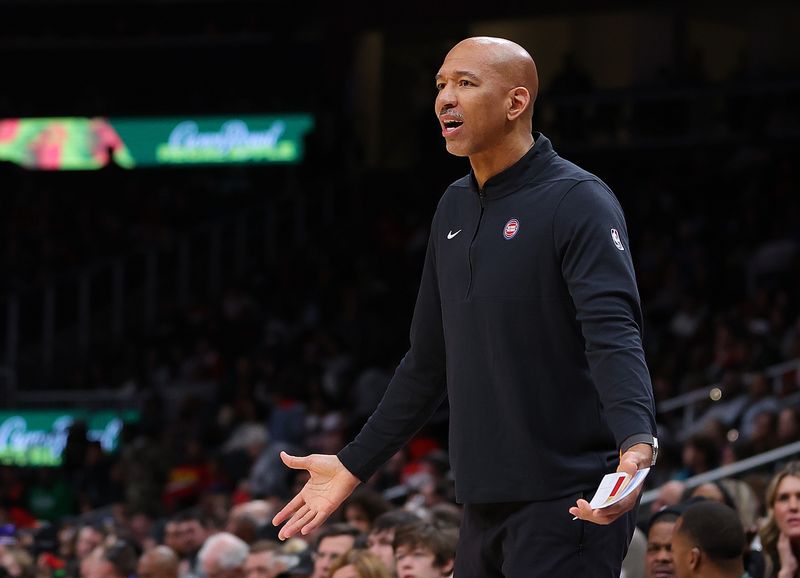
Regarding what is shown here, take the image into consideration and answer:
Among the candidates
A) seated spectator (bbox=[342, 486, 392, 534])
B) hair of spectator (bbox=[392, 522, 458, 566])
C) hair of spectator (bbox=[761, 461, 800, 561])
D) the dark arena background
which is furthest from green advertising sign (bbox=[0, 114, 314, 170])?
hair of spectator (bbox=[761, 461, 800, 561])

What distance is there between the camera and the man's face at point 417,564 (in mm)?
5297

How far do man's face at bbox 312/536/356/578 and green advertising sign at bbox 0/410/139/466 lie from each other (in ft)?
28.1

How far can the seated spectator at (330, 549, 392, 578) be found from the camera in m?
5.31

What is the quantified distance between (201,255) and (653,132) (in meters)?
5.75

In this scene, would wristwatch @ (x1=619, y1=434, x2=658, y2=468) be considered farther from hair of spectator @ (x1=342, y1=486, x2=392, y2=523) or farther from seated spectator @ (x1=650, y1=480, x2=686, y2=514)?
hair of spectator @ (x1=342, y1=486, x2=392, y2=523)

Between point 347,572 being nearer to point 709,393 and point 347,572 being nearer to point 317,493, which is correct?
point 317,493

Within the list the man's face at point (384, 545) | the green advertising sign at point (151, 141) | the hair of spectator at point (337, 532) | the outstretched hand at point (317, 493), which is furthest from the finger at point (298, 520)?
the green advertising sign at point (151, 141)

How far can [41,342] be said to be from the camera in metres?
17.4

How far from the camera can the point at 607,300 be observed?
2.69 metres

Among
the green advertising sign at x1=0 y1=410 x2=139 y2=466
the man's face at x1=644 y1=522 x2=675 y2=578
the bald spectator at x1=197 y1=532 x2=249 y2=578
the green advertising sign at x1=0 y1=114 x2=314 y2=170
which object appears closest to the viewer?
the man's face at x1=644 y1=522 x2=675 y2=578

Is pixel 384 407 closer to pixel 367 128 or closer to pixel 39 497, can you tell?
pixel 39 497

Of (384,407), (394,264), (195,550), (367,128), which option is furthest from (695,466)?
(367,128)

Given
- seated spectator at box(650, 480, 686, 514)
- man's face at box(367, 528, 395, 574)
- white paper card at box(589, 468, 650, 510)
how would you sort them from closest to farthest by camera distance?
white paper card at box(589, 468, 650, 510) < man's face at box(367, 528, 395, 574) < seated spectator at box(650, 480, 686, 514)

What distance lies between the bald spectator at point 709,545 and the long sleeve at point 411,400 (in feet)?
4.87
